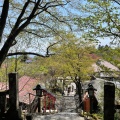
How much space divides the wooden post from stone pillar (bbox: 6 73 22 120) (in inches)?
Answer: 127

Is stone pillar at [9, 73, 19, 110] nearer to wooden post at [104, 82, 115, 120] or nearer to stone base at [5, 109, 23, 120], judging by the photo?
stone base at [5, 109, 23, 120]

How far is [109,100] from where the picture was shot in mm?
5633

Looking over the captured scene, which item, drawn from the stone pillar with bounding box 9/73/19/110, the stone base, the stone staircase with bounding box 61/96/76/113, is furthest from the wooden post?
the stone staircase with bounding box 61/96/76/113

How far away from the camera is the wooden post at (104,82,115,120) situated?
218 inches

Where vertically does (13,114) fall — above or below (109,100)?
below

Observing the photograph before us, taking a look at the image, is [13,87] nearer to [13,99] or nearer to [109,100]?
[13,99]

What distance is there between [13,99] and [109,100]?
136 inches

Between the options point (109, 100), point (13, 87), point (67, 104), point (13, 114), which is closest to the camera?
point (109, 100)

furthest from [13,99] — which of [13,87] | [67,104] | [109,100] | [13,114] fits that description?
[67,104]

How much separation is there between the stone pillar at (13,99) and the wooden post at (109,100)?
3.24 m

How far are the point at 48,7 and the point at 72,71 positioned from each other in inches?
443

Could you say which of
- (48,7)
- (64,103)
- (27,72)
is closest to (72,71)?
(64,103)

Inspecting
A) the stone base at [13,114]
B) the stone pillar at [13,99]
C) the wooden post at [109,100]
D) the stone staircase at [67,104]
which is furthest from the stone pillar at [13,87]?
the stone staircase at [67,104]

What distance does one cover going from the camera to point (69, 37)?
11016 millimetres
